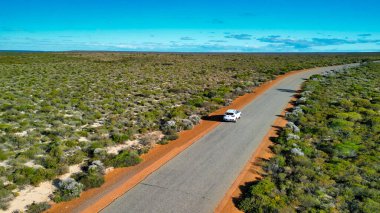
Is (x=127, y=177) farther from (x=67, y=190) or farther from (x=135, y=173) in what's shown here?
(x=67, y=190)

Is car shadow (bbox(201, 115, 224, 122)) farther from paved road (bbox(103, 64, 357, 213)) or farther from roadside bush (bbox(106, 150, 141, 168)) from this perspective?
Answer: roadside bush (bbox(106, 150, 141, 168))

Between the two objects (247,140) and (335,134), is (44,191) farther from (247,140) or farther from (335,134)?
(335,134)

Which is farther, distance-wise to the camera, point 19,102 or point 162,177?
point 19,102

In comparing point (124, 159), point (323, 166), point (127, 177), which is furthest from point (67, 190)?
point (323, 166)

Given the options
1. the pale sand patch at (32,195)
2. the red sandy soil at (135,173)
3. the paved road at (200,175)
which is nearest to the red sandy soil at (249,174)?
the red sandy soil at (135,173)

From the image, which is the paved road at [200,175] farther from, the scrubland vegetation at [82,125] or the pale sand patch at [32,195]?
the pale sand patch at [32,195]

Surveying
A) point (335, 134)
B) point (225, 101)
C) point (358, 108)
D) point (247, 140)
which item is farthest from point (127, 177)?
point (358, 108)

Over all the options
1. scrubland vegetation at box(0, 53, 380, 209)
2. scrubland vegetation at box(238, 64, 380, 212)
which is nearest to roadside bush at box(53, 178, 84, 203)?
scrubland vegetation at box(0, 53, 380, 209)
